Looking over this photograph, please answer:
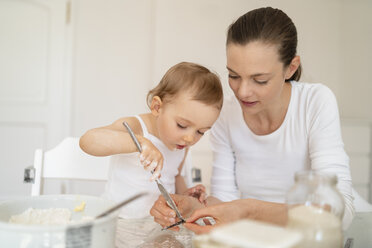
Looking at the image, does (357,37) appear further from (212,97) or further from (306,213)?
(306,213)

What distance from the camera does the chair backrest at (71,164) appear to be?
1359 mm

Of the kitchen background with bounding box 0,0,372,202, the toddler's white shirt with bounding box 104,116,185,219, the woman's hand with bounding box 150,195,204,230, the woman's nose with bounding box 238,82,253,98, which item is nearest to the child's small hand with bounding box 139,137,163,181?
the woman's hand with bounding box 150,195,204,230

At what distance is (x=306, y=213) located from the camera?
50 centimetres

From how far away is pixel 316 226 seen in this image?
1.58 ft

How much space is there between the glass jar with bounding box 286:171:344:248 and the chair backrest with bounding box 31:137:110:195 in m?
0.95

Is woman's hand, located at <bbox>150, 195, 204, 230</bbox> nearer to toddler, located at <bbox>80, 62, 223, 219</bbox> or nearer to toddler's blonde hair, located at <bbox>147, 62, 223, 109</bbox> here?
toddler, located at <bbox>80, 62, 223, 219</bbox>

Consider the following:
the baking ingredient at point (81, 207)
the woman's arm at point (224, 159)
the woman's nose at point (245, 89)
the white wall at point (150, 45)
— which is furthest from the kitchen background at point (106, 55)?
the baking ingredient at point (81, 207)

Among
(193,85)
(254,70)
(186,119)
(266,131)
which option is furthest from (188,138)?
(266,131)

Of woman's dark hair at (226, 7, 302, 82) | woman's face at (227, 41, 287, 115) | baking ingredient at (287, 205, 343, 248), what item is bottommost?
baking ingredient at (287, 205, 343, 248)

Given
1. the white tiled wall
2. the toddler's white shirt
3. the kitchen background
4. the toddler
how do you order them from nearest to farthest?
the toddler → the toddler's white shirt → the white tiled wall → the kitchen background

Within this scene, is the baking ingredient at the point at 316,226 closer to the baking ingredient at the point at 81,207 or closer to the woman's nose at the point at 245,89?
the baking ingredient at the point at 81,207

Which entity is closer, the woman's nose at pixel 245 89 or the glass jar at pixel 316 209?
the glass jar at pixel 316 209

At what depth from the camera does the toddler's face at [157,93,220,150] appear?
3.51ft

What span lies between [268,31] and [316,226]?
2.28ft
